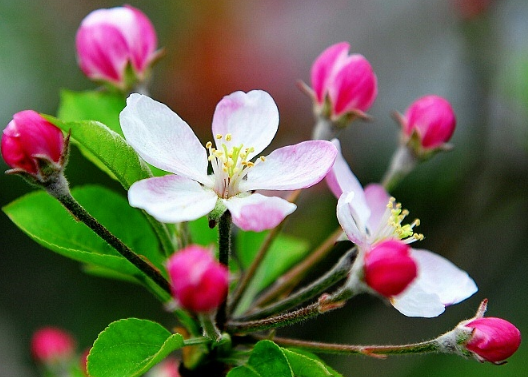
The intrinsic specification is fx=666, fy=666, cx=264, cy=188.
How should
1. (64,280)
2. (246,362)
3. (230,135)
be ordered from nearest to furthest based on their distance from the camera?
(246,362) → (230,135) → (64,280)

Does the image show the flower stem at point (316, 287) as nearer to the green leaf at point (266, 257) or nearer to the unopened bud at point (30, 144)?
the green leaf at point (266, 257)

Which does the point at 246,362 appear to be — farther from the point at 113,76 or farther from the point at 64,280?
the point at 64,280

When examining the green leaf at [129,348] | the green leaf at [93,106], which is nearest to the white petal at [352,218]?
the green leaf at [129,348]

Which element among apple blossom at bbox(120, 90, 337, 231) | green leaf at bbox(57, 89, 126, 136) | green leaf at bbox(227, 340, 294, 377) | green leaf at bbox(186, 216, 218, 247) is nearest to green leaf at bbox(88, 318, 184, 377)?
green leaf at bbox(227, 340, 294, 377)

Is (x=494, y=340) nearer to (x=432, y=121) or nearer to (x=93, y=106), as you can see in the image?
(x=432, y=121)

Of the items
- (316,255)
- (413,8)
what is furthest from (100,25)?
(413,8)

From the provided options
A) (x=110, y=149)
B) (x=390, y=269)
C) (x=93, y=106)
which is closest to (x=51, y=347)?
(x=93, y=106)

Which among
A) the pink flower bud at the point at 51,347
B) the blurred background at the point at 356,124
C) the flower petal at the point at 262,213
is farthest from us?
the blurred background at the point at 356,124
